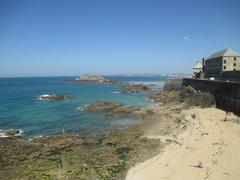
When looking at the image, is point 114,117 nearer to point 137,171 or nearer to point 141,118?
point 141,118

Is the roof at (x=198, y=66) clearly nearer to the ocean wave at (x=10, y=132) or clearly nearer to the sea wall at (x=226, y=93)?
the sea wall at (x=226, y=93)

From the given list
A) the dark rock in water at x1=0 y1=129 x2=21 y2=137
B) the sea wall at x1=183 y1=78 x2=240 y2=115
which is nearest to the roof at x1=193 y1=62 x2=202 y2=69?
the sea wall at x1=183 y1=78 x2=240 y2=115

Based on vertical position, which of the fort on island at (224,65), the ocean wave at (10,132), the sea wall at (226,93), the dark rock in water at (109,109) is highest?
the fort on island at (224,65)

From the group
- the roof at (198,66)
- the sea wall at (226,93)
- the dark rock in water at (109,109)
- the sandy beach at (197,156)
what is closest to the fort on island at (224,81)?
the sea wall at (226,93)

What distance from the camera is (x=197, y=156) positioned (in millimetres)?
Result: 15703

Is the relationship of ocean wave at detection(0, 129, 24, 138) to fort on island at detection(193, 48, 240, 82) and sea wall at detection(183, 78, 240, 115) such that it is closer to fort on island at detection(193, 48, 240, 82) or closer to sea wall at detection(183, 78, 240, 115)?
sea wall at detection(183, 78, 240, 115)

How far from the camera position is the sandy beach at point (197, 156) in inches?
521

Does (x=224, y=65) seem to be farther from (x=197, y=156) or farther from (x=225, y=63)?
(x=197, y=156)

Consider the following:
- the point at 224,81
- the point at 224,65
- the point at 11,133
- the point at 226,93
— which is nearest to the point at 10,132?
the point at 11,133

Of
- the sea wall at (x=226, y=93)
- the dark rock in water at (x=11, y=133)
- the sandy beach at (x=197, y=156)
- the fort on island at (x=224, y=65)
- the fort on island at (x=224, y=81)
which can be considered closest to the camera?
the sandy beach at (x=197, y=156)

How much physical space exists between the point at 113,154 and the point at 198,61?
68796 mm

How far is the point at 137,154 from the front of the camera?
16.8 metres

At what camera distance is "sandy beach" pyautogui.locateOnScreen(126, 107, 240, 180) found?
13.2 metres

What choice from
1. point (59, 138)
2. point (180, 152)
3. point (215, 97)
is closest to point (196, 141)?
point (180, 152)
